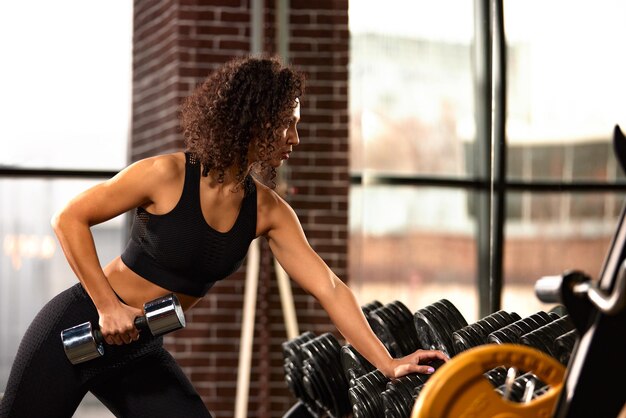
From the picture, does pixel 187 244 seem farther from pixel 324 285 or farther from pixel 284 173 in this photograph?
pixel 284 173

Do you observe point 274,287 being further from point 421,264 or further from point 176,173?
point 176,173

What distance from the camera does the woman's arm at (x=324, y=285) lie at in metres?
3.05

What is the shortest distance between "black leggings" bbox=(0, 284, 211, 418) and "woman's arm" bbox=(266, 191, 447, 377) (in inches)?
17.2

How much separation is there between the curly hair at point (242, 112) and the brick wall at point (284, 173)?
309 centimetres

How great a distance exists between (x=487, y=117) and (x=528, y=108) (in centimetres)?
75

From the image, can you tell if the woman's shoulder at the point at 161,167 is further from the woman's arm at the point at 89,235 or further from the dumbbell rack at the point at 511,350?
the dumbbell rack at the point at 511,350

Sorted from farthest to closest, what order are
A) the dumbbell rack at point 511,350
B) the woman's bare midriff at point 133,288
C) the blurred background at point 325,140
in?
the blurred background at point 325,140 < the woman's bare midriff at point 133,288 < the dumbbell rack at point 511,350

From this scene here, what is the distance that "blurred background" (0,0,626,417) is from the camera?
6109mm

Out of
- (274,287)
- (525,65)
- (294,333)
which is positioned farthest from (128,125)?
(525,65)

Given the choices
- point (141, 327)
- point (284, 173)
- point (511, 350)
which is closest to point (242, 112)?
point (141, 327)

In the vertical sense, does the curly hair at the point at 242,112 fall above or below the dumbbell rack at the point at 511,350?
above

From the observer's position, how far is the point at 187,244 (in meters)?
2.98

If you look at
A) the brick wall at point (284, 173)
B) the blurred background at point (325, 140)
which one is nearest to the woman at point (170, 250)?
the blurred background at point (325, 140)

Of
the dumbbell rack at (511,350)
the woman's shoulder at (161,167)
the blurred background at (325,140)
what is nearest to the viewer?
the dumbbell rack at (511,350)
